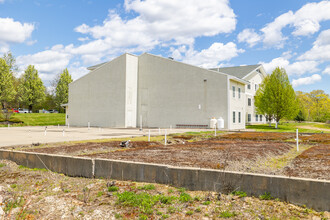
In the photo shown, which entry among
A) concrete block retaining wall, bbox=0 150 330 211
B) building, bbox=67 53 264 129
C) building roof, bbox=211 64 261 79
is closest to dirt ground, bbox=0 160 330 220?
concrete block retaining wall, bbox=0 150 330 211

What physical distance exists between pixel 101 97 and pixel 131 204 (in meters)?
33.6

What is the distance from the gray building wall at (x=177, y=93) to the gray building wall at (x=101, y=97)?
Result: 2.80 m

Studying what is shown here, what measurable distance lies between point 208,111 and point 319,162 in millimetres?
23319

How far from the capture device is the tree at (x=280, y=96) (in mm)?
34375

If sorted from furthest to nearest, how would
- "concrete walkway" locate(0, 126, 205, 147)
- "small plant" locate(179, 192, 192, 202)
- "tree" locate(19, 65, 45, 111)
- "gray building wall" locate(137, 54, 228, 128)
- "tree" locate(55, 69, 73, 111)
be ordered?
1. "tree" locate(55, 69, 73, 111)
2. "tree" locate(19, 65, 45, 111)
3. "gray building wall" locate(137, 54, 228, 128)
4. "concrete walkway" locate(0, 126, 205, 147)
5. "small plant" locate(179, 192, 192, 202)

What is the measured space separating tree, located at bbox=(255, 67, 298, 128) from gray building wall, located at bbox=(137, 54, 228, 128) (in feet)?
29.6

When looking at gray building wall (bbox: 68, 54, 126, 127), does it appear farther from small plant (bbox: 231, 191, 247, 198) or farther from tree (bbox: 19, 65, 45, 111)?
small plant (bbox: 231, 191, 247, 198)

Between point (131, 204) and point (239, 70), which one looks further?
point (239, 70)

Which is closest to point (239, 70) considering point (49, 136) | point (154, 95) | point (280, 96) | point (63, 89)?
point (280, 96)

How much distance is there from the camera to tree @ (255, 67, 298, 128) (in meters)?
34.4

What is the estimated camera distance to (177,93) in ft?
110

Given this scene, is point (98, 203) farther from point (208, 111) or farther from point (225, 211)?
point (208, 111)

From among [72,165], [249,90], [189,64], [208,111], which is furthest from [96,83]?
[72,165]

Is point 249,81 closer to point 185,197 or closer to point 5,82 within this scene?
point 185,197
